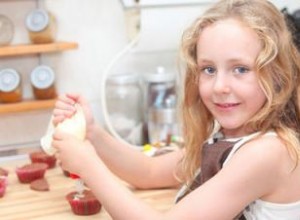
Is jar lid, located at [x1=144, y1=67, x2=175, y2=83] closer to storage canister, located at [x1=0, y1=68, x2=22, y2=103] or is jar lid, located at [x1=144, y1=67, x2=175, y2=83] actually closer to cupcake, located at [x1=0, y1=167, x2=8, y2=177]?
storage canister, located at [x1=0, y1=68, x2=22, y2=103]

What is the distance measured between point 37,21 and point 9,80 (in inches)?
6.2

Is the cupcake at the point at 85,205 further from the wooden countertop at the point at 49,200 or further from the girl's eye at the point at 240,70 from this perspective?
the girl's eye at the point at 240,70

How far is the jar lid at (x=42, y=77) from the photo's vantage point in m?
1.33

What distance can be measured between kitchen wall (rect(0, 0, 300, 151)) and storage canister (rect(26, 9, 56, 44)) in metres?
0.05

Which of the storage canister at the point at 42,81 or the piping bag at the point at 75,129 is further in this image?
the storage canister at the point at 42,81

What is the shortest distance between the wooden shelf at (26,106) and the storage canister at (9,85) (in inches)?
0.8

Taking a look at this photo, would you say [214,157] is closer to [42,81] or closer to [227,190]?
[227,190]

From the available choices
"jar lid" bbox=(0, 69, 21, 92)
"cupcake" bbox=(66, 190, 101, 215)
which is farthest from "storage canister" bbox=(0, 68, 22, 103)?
"cupcake" bbox=(66, 190, 101, 215)

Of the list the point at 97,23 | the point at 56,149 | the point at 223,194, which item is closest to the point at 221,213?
the point at 223,194

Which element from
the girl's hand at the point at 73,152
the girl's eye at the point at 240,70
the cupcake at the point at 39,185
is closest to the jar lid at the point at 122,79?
the cupcake at the point at 39,185

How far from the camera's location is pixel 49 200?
100cm

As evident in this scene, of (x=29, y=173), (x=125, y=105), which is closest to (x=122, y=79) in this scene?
(x=125, y=105)

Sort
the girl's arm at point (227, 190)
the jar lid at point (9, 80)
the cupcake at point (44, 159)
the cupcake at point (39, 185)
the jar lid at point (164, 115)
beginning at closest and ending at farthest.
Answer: the girl's arm at point (227, 190) < the cupcake at point (39, 185) < the cupcake at point (44, 159) < the jar lid at point (9, 80) < the jar lid at point (164, 115)

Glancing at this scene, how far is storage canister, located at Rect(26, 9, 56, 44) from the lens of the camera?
132 cm
